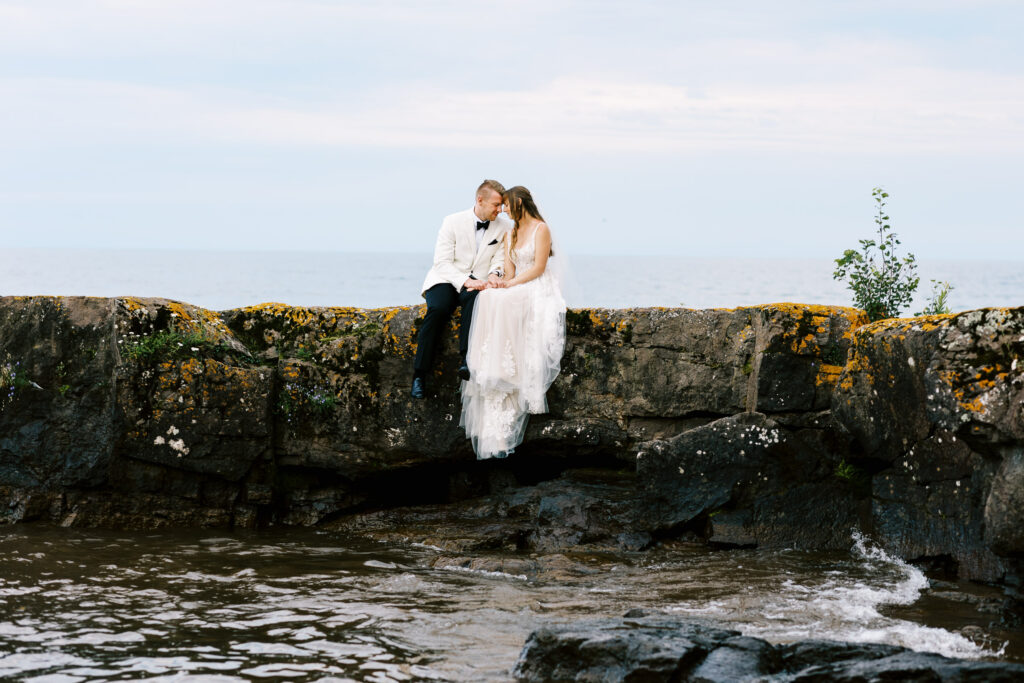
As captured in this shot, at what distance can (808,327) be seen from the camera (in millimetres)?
8531

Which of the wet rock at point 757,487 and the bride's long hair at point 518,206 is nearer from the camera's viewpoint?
the wet rock at point 757,487

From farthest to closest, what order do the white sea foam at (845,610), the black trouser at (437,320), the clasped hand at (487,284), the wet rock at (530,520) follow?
the clasped hand at (487,284) < the black trouser at (437,320) < the wet rock at (530,520) < the white sea foam at (845,610)

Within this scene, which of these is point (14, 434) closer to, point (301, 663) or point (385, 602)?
point (385, 602)

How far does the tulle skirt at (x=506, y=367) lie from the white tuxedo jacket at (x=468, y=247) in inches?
23.9

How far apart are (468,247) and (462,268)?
23 centimetres

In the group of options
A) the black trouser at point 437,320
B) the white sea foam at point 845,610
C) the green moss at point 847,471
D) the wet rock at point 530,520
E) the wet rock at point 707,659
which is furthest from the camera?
the black trouser at point 437,320

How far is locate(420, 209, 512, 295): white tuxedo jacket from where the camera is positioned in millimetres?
9602

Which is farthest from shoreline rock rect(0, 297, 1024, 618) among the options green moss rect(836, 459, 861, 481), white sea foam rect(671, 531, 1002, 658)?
white sea foam rect(671, 531, 1002, 658)

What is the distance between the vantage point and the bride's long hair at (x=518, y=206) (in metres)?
9.62

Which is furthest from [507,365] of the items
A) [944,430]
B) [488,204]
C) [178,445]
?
[944,430]

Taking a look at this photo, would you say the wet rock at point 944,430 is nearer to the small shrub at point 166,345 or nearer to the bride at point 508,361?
the bride at point 508,361

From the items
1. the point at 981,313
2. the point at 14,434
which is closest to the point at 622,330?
the point at 981,313

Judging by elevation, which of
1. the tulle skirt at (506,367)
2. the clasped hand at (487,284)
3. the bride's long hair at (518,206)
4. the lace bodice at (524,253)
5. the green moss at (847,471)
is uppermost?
the bride's long hair at (518,206)

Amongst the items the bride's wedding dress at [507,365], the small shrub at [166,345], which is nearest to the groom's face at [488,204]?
the bride's wedding dress at [507,365]
